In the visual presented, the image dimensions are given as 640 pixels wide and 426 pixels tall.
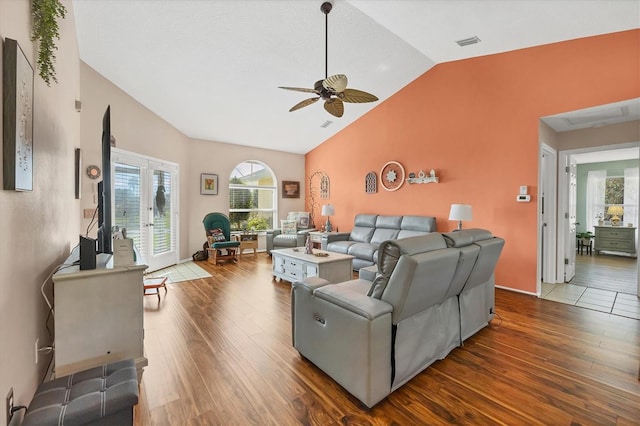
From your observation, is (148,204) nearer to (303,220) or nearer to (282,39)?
(303,220)

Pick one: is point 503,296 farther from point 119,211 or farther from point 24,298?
point 119,211

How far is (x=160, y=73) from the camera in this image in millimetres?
3988

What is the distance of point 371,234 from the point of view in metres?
5.62

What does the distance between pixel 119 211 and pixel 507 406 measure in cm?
529

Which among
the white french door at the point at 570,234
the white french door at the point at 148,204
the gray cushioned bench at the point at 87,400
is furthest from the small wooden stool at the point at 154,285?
the white french door at the point at 570,234

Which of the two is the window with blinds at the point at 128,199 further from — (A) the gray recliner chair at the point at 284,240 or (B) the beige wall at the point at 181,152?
(A) the gray recliner chair at the point at 284,240

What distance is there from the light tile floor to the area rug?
5262 mm

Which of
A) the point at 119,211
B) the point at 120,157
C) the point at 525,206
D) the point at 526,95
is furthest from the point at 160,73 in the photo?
the point at 525,206

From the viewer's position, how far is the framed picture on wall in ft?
25.0

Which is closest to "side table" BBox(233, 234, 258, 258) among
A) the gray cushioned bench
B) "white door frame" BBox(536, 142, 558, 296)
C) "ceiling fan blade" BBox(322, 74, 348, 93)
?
"ceiling fan blade" BBox(322, 74, 348, 93)

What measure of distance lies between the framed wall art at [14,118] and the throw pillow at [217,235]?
463 centimetres

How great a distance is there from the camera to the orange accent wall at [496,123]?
3.35 meters

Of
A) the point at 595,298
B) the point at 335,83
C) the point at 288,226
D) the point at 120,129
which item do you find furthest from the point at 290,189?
the point at 595,298

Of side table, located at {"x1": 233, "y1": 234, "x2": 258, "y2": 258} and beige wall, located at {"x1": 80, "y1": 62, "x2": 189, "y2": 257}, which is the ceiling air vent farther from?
side table, located at {"x1": 233, "y1": 234, "x2": 258, "y2": 258}
